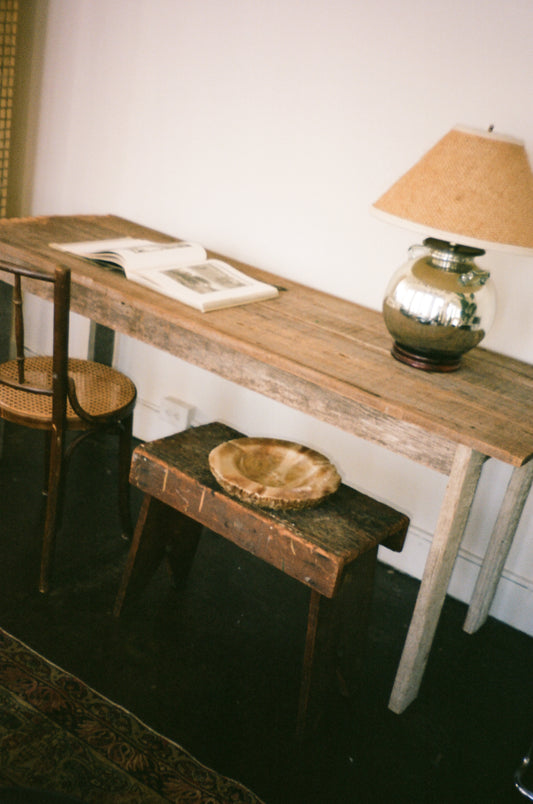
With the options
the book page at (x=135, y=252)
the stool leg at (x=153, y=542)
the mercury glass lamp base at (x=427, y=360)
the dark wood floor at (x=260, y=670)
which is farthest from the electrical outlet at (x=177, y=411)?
the mercury glass lamp base at (x=427, y=360)

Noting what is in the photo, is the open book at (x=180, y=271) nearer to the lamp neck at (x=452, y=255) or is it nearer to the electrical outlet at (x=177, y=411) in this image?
the lamp neck at (x=452, y=255)

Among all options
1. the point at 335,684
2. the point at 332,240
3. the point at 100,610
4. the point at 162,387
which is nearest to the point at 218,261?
the point at 332,240

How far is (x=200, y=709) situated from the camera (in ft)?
5.23

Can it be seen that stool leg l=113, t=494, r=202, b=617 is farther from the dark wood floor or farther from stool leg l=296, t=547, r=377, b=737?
stool leg l=296, t=547, r=377, b=737

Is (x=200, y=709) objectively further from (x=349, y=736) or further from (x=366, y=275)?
(x=366, y=275)

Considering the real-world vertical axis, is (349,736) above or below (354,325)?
below

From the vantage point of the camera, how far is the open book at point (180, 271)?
180 centimetres

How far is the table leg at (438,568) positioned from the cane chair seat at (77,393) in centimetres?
86

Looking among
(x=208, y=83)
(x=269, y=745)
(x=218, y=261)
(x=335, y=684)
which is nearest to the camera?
(x=269, y=745)

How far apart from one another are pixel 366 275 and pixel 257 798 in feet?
4.43

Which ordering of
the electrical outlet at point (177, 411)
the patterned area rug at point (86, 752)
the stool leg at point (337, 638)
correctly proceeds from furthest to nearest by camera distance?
the electrical outlet at point (177, 411)
the stool leg at point (337, 638)
the patterned area rug at point (86, 752)

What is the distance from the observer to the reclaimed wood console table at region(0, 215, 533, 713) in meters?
1.45

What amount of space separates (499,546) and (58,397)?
1184mm

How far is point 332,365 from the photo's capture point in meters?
1.60
